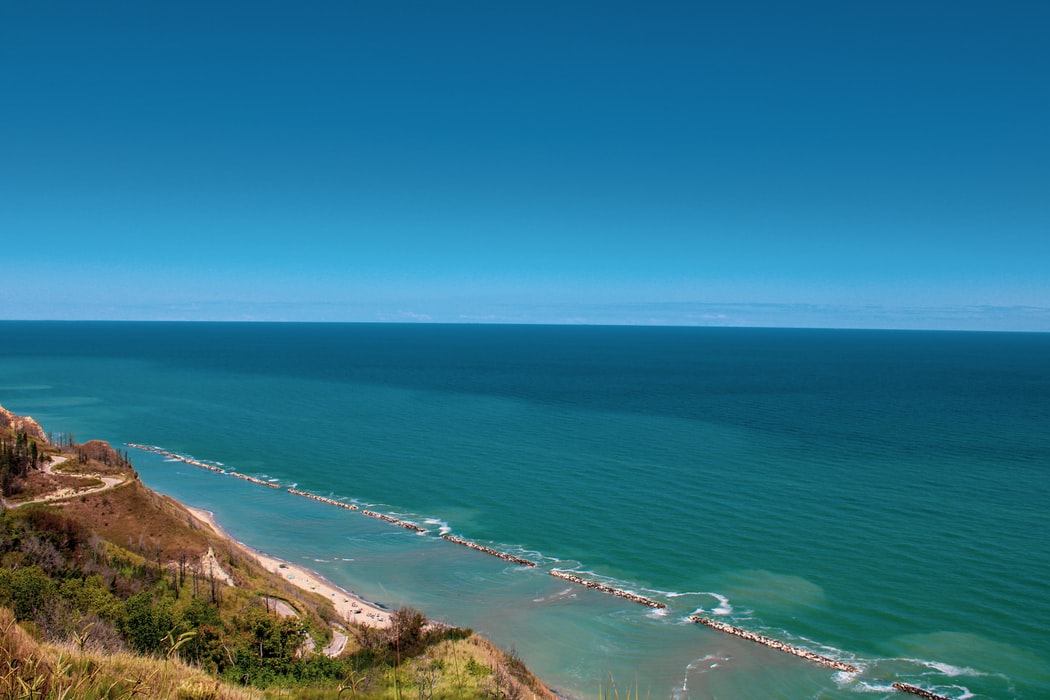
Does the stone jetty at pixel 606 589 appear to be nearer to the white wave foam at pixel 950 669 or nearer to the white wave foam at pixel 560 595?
the white wave foam at pixel 560 595

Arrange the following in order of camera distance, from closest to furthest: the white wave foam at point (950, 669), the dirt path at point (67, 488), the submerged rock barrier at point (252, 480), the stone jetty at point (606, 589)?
the white wave foam at point (950, 669) → the stone jetty at point (606, 589) → the dirt path at point (67, 488) → the submerged rock barrier at point (252, 480)

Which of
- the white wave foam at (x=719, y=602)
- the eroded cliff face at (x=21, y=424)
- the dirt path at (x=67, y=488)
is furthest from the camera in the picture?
the eroded cliff face at (x=21, y=424)

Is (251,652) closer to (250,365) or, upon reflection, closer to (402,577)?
(402,577)

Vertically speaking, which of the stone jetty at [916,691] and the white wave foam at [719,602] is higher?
the white wave foam at [719,602]

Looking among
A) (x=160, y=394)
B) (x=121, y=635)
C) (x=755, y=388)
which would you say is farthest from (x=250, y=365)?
(x=121, y=635)

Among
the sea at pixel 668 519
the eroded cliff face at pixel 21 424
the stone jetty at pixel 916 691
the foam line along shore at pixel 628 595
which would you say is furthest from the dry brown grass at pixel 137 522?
the stone jetty at pixel 916 691

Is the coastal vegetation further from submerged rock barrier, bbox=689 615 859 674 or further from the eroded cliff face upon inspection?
the eroded cliff face

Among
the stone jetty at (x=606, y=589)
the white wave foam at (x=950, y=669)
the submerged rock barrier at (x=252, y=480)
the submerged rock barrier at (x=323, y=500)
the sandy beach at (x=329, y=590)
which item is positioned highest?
the submerged rock barrier at (x=252, y=480)
